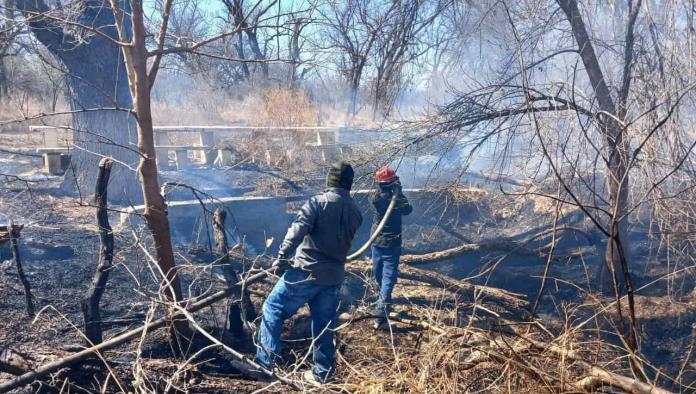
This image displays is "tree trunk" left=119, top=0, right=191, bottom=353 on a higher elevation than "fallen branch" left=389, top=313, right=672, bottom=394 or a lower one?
higher

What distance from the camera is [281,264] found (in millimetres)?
4426

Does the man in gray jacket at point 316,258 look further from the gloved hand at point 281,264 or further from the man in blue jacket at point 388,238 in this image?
the man in blue jacket at point 388,238

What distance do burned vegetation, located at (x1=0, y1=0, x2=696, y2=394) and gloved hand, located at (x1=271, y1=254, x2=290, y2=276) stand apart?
22 mm

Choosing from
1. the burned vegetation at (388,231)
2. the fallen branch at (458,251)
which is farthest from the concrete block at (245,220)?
the fallen branch at (458,251)

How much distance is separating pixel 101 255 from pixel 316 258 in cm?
168

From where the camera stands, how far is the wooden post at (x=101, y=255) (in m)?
3.99

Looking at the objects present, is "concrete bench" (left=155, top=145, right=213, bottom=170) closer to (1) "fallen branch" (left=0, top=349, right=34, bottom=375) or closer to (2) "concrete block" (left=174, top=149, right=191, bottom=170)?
(2) "concrete block" (left=174, top=149, right=191, bottom=170)

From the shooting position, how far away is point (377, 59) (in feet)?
22.0

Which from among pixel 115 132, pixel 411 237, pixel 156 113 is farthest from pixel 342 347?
pixel 156 113

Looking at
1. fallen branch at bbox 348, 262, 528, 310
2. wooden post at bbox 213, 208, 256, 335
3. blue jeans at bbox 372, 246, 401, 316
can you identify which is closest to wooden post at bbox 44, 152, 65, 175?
fallen branch at bbox 348, 262, 528, 310

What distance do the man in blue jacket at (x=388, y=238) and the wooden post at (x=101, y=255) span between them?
2884mm

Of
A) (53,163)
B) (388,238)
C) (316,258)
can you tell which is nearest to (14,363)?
(316,258)

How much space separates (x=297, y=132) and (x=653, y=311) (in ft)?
31.2

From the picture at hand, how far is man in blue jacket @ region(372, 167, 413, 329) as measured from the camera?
5.93 metres
